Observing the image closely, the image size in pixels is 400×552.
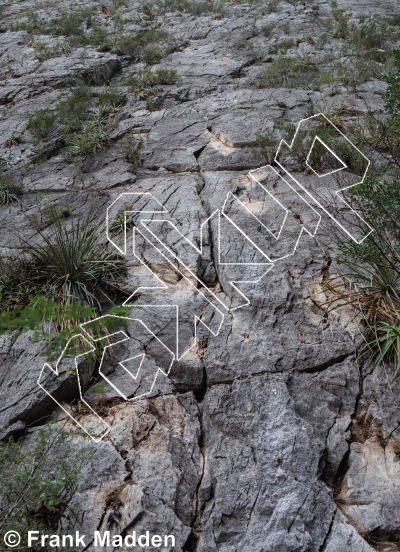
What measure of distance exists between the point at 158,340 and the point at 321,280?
6.21 feet

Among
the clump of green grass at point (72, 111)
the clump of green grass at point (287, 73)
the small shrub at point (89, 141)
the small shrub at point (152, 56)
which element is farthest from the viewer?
the small shrub at point (152, 56)

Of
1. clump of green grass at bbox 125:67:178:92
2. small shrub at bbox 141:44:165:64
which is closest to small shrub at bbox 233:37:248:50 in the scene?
small shrub at bbox 141:44:165:64

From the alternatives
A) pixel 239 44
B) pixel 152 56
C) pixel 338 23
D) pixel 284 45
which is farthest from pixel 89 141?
pixel 338 23

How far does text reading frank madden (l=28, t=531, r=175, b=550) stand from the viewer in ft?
8.42

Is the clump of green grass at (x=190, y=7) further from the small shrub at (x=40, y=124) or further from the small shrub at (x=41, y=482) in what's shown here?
the small shrub at (x=41, y=482)

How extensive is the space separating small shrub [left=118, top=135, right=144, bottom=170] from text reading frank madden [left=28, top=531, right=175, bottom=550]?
18.2 feet

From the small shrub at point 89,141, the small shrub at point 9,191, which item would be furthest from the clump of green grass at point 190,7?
the small shrub at point 9,191

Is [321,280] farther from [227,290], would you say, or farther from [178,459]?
[178,459]

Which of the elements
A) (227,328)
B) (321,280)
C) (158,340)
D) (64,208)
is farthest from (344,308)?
(64,208)

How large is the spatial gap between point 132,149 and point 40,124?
2.37 m

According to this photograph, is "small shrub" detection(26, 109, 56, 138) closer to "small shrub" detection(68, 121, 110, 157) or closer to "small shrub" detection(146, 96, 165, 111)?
"small shrub" detection(68, 121, 110, 157)

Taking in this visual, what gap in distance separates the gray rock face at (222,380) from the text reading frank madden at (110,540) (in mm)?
45

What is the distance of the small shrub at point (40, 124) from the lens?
314 inches

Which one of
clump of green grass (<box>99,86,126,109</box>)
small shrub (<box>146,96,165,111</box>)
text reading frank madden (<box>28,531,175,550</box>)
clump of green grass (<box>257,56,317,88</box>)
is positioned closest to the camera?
text reading frank madden (<box>28,531,175,550</box>)
